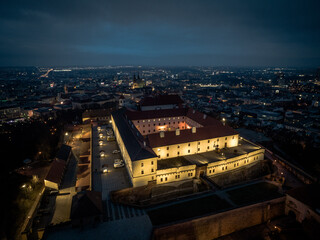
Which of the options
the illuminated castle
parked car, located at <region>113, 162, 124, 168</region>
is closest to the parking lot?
parked car, located at <region>113, 162, 124, 168</region>

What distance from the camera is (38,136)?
72.1 m

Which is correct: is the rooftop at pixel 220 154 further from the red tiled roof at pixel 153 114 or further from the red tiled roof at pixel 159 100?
the red tiled roof at pixel 159 100

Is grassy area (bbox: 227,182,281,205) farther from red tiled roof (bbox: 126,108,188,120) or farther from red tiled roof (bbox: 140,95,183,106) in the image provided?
red tiled roof (bbox: 140,95,183,106)

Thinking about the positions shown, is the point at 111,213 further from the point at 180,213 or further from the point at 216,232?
the point at 216,232

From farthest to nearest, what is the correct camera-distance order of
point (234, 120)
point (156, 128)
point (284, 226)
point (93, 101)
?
point (93, 101) < point (234, 120) < point (156, 128) < point (284, 226)

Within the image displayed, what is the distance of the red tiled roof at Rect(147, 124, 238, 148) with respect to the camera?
44469 millimetres

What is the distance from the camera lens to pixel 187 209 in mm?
32625

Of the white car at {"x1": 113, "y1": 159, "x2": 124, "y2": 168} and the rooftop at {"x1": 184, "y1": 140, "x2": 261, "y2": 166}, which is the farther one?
the rooftop at {"x1": 184, "y1": 140, "x2": 261, "y2": 166}

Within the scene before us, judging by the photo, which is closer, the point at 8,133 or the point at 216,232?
the point at 216,232

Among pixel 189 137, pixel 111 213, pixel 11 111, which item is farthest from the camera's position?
pixel 11 111

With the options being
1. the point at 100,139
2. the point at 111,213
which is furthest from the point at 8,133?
the point at 111,213

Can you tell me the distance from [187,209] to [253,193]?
14.1 meters

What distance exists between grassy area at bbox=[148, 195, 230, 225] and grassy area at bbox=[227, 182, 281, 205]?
3.05m

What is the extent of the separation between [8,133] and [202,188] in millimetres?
77688
